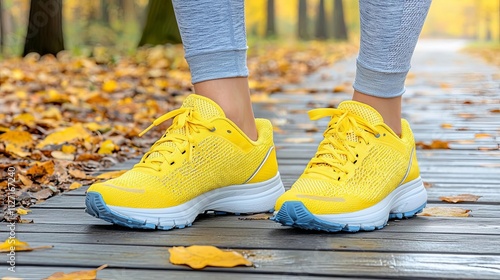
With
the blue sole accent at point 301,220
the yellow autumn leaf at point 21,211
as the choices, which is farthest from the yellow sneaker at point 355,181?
the yellow autumn leaf at point 21,211

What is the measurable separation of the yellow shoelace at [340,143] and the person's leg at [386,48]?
0.23 ft

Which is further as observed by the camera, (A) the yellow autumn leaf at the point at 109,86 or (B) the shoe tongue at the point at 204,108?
(A) the yellow autumn leaf at the point at 109,86

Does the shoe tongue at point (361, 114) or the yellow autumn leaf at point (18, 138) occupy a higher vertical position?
the shoe tongue at point (361, 114)

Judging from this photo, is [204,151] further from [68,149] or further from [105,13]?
[105,13]

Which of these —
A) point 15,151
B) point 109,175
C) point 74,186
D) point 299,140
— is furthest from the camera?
point 299,140

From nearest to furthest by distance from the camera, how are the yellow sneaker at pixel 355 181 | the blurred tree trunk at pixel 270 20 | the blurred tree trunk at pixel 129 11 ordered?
the yellow sneaker at pixel 355 181, the blurred tree trunk at pixel 270 20, the blurred tree trunk at pixel 129 11

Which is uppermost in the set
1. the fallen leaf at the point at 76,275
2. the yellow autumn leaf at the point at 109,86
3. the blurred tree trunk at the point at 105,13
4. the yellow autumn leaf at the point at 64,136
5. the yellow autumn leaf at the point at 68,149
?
the fallen leaf at the point at 76,275

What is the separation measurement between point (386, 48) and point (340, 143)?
225 mm

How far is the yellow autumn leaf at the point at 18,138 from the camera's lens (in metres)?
2.69

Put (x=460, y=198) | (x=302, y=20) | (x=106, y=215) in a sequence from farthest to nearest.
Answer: (x=302, y=20), (x=460, y=198), (x=106, y=215)

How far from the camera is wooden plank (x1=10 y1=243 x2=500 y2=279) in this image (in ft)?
3.77

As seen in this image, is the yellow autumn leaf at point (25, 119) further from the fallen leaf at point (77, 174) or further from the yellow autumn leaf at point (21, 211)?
the yellow autumn leaf at point (21, 211)

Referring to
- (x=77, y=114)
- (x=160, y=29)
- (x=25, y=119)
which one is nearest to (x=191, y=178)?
(x=25, y=119)

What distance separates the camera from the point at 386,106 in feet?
5.16
